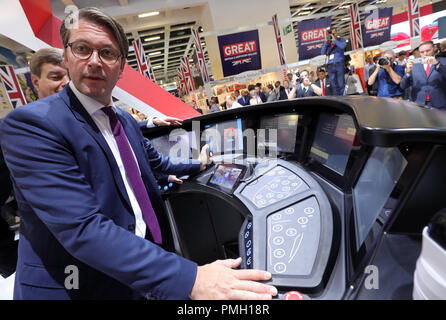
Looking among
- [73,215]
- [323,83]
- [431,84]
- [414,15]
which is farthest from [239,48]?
[73,215]

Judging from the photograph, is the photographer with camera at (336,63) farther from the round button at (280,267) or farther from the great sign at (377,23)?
the round button at (280,267)

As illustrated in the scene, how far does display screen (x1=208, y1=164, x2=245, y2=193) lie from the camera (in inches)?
67.4

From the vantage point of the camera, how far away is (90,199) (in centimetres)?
72

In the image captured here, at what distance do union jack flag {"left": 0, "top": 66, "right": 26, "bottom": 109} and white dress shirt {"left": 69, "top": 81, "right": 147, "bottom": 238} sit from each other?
5.22m

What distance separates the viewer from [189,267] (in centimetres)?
68

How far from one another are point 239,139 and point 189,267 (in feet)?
5.22

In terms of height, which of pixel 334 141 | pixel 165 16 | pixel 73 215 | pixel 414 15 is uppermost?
pixel 165 16

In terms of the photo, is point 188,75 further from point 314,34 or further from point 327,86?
point 327,86

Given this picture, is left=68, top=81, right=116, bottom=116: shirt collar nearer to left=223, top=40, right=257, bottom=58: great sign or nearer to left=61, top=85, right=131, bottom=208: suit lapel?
left=61, top=85, right=131, bottom=208: suit lapel

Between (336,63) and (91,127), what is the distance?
6961 millimetres

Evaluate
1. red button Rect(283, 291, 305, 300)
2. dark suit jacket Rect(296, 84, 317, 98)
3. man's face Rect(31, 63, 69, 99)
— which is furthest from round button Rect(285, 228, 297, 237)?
dark suit jacket Rect(296, 84, 317, 98)
